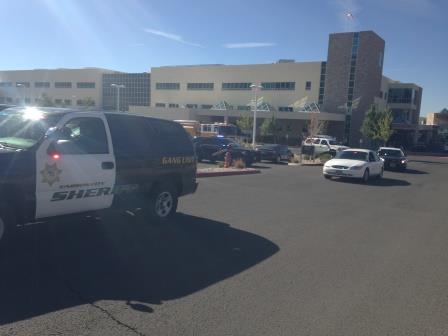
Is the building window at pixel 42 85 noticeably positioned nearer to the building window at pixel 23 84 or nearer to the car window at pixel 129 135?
the building window at pixel 23 84

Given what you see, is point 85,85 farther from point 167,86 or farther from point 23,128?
point 23,128

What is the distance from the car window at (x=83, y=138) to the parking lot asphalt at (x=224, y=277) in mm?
1401

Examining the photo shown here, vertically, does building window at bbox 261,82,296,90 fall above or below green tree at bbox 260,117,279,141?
above

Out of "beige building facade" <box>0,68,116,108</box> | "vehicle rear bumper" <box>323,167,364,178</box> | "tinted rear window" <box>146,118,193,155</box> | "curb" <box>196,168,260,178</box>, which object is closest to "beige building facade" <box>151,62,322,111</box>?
"beige building facade" <box>0,68,116,108</box>

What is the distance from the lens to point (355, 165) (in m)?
18.4

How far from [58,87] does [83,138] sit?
99875 millimetres

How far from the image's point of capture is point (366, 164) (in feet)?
61.6

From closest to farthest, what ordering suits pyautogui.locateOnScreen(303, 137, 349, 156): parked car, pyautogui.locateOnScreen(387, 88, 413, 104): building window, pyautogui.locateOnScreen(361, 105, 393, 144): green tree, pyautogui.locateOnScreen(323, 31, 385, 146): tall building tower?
pyautogui.locateOnScreen(303, 137, 349, 156): parked car → pyautogui.locateOnScreen(361, 105, 393, 144): green tree → pyautogui.locateOnScreen(323, 31, 385, 146): tall building tower → pyautogui.locateOnScreen(387, 88, 413, 104): building window

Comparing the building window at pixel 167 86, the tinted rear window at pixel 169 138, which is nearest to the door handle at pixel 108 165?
the tinted rear window at pixel 169 138

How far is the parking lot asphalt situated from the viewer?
13.3 ft

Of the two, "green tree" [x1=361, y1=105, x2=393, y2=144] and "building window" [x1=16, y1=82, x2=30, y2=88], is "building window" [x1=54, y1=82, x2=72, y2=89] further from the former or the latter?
"green tree" [x1=361, y1=105, x2=393, y2=144]

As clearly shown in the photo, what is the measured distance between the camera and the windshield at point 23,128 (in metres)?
5.57

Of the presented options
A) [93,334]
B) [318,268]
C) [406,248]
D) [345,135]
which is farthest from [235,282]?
[345,135]

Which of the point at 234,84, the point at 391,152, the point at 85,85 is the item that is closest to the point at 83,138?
the point at 391,152
